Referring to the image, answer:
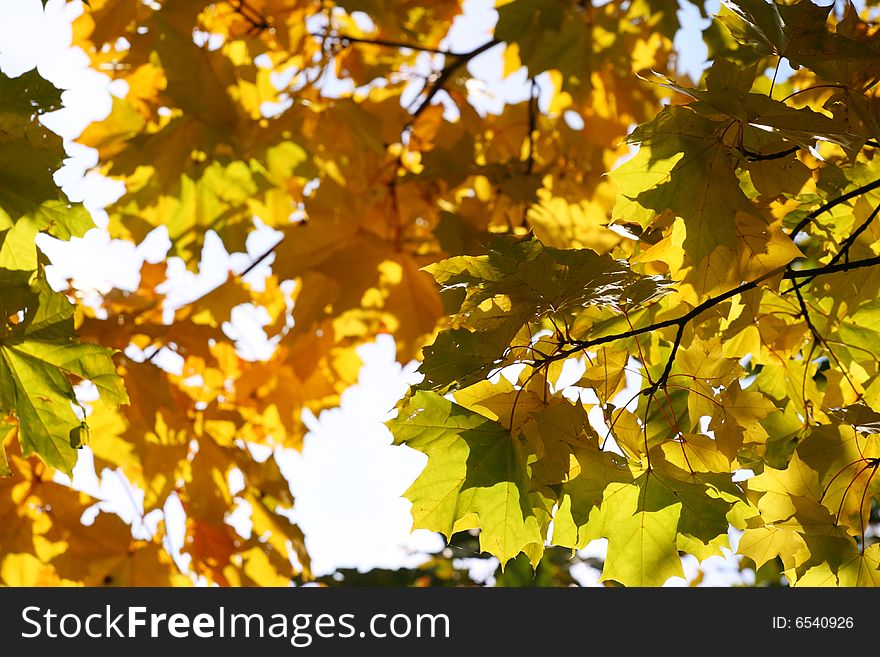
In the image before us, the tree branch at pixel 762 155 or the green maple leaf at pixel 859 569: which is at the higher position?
the tree branch at pixel 762 155

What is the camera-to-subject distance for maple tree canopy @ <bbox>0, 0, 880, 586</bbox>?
3.17ft

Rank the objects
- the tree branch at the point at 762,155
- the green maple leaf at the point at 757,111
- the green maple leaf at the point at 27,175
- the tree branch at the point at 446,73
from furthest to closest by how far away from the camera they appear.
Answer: the tree branch at the point at 446,73 → the green maple leaf at the point at 27,175 → the tree branch at the point at 762,155 → the green maple leaf at the point at 757,111

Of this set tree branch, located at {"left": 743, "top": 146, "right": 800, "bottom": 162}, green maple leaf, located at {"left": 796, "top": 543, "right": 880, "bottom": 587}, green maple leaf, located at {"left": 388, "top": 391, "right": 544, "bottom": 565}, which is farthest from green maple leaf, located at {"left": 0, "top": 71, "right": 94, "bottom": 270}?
green maple leaf, located at {"left": 796, "top": 543, "right": 880, "bottom": 587}

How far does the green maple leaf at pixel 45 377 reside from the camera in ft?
4.04

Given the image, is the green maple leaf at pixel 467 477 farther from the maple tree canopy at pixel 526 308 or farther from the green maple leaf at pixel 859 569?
the green maple leaf at pixel 859 569

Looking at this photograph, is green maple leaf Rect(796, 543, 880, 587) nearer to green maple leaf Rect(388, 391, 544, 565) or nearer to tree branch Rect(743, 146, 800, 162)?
green maple leaf Rect(388, 391, 544, 565)

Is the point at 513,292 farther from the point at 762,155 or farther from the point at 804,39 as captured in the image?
the point at 804,39

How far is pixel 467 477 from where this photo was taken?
3.32ft

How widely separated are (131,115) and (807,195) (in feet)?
6.39

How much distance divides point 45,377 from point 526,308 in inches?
30.4

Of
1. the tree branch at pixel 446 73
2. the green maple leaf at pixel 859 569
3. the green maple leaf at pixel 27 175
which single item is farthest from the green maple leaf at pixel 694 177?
the tree branch at pixel 446 73

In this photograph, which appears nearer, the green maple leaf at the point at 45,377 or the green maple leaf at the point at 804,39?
the green maple leaf at the point at 804,39

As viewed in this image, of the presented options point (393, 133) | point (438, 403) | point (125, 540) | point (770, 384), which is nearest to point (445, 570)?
point (125, 540)

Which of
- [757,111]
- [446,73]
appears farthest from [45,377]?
[446,73]
